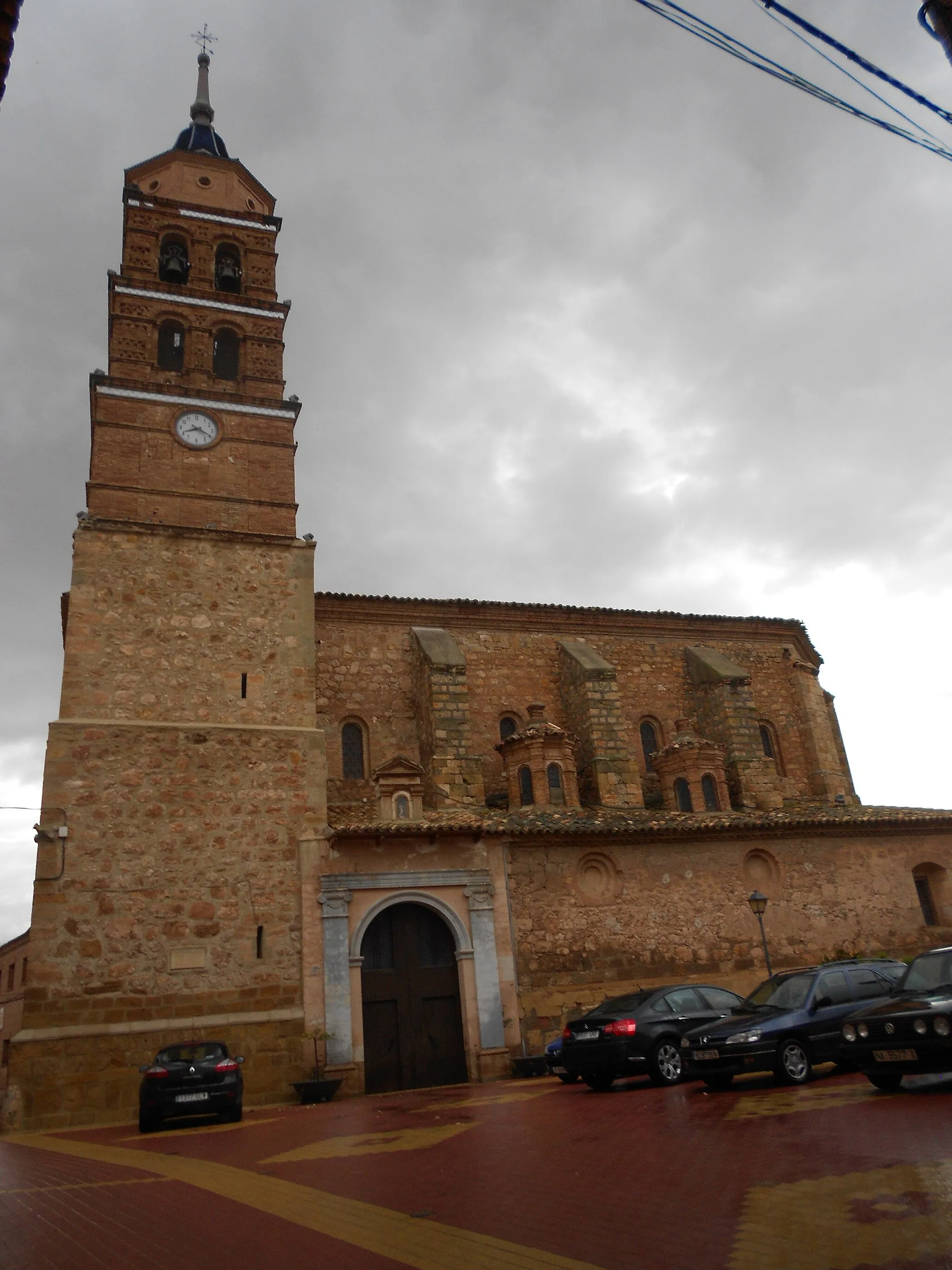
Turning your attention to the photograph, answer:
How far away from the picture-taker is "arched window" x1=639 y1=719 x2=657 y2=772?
78.5 feet

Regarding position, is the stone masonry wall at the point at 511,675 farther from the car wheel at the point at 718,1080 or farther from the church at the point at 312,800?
the car wheel at the point at 718,1080

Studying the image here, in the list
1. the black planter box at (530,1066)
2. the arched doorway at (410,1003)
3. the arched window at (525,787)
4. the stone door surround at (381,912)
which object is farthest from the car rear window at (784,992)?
the arched window at (525,787)

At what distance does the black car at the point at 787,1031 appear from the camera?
980 centimetres

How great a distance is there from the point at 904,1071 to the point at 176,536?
15480 millimetres

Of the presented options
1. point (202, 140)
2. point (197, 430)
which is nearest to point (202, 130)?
point (202, 140)

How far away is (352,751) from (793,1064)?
42.5 feet

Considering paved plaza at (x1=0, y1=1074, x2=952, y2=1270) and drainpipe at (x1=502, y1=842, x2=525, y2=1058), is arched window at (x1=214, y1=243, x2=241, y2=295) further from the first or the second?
paved plaza at (x1=0, y1=1074, x2=952, y2=1270)

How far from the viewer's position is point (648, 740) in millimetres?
24359

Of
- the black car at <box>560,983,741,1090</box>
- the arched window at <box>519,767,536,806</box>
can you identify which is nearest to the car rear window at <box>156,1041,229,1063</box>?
→ the black car at <box>560,983,741,1090</box>

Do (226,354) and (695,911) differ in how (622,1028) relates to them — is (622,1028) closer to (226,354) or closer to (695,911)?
(695,911)

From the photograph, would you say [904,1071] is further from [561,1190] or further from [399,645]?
[399,645]

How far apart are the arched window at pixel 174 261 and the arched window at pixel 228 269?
2.38 ft

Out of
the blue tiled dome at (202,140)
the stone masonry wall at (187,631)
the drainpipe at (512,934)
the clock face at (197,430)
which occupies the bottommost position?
the drainpipe at (512,934)

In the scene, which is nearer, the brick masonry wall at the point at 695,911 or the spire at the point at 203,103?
the brick masonry wall at the point at 695,911
